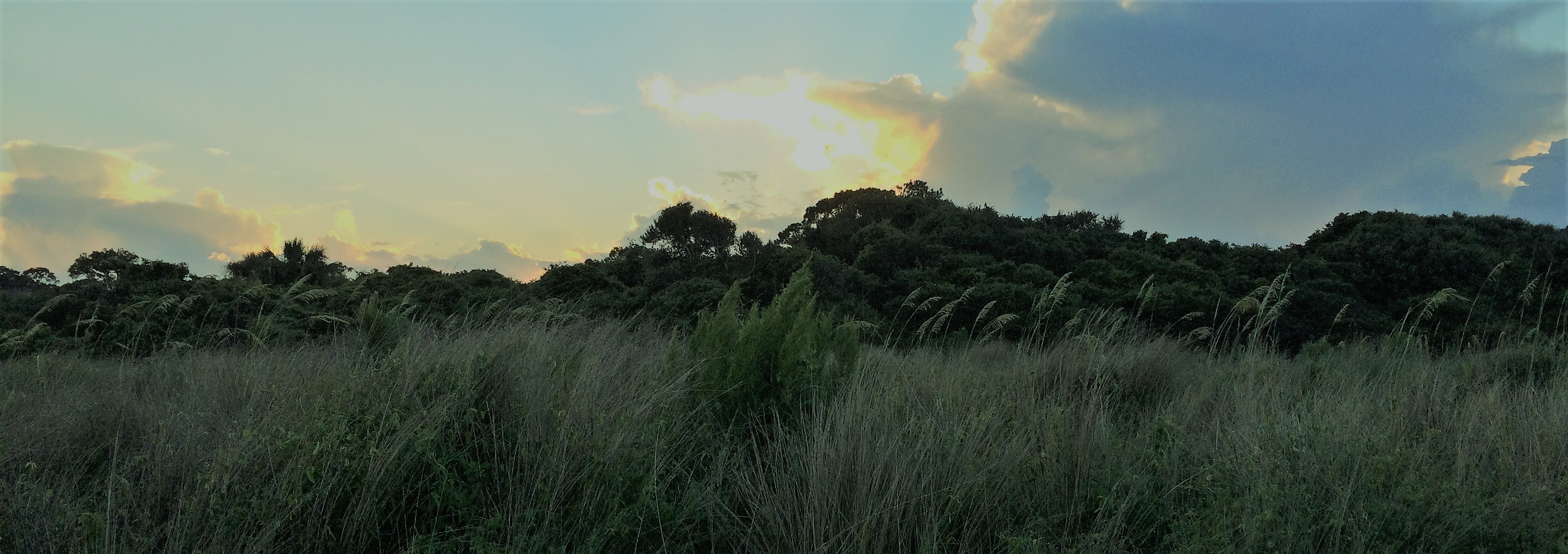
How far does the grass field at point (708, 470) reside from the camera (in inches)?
121

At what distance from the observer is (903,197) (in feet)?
94.1

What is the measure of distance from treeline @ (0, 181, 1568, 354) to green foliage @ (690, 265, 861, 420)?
15.1 ft

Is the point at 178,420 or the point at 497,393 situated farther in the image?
the point at 497,393

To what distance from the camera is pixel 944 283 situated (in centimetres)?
1814

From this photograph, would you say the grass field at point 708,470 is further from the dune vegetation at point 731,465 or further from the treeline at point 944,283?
the treeline at point 944,283

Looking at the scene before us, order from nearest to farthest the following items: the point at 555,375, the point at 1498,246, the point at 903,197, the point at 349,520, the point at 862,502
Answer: the point at 349,520 < the point at 862,502 < the point at 555,375 < the point at 1498,246 < the point at 903,197

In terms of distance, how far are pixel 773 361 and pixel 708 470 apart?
1324 millimetres

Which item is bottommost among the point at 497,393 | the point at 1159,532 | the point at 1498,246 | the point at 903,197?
the point at 1159,532

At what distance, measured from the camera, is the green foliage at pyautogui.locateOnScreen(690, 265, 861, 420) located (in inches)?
208

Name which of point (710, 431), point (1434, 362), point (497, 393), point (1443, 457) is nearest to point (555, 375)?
point (497, 393)

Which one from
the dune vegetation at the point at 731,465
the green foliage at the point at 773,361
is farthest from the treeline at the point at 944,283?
the dune vegetation at the point at 731,465

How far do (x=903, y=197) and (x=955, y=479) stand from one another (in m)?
25.5

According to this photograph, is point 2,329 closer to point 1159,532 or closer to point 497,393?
point 497,393

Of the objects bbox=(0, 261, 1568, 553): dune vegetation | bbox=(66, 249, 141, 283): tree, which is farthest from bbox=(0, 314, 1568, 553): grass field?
bbox=(66, 249, 141, 283): tree
